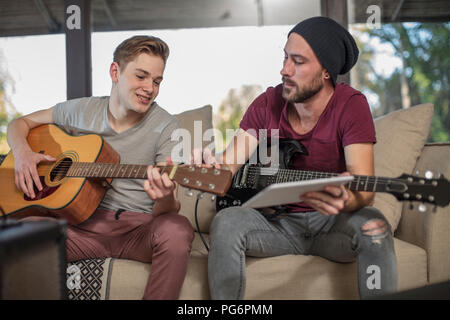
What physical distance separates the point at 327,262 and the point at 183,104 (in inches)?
61.2

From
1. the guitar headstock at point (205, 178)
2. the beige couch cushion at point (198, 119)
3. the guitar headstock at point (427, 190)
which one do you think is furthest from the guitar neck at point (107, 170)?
the guitar headstock at point (427, 190)

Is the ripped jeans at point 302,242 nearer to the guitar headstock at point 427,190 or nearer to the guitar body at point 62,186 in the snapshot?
the guitar headstock at point 427,190

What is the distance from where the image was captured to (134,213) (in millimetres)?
1627

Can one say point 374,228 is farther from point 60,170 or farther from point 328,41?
point 60,170

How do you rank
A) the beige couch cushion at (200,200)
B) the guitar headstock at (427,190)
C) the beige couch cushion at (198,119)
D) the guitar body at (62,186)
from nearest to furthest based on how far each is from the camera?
the guitar headstock at (427,190)
the guitar body at (62,186)
the beige couch cushion at (200,200)
the beige couch cushion at (198,119)

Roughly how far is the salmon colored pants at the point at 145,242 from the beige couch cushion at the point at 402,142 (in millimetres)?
908

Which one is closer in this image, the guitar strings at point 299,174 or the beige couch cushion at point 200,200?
the guitar strings at point 299,174

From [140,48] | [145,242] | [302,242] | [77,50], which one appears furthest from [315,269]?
[77,50]

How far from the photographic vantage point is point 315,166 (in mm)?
1533

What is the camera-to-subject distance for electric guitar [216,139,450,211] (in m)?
1.12

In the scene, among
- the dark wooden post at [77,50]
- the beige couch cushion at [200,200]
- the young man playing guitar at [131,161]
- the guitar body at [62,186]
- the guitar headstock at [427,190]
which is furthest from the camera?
the dark wooden post at [77,50]

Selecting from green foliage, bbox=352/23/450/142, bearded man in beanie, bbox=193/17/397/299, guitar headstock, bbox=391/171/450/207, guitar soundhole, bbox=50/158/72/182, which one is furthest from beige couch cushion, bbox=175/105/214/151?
green foliage, bbox=352/23/450/142

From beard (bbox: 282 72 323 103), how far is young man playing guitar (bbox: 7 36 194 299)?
1.61 feet

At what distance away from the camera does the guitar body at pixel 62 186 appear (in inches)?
58.3
